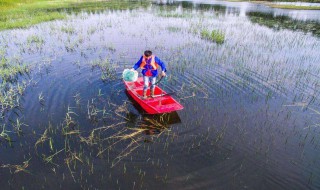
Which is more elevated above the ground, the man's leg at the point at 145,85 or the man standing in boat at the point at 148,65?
the man standing in boat at the point at 148,65

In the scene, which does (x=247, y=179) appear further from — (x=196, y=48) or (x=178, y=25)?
(x=178, y=25)

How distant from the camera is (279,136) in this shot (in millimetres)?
8023

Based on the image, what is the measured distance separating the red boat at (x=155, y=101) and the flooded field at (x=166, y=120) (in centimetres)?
36

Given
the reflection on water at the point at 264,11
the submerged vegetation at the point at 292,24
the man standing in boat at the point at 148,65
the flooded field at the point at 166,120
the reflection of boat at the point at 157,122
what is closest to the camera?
the flooded field at the point at 166,120

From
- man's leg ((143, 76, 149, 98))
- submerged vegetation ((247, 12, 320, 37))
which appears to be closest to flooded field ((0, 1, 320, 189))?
man's leg ((143, 76, 149, 98))

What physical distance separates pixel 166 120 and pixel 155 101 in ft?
3.05

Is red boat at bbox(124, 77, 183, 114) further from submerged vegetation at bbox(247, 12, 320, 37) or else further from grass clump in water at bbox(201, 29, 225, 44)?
submerged vegetation at bbox(247, 12, 320, 37)

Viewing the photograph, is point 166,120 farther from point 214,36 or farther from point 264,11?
point 264,11

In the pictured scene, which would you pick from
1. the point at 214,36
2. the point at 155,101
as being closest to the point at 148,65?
the point at 155,101

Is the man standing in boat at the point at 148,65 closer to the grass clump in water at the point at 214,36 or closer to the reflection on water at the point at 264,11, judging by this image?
the grass clump in water at the point at 214,36

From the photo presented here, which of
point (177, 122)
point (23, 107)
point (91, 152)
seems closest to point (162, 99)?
point (177, 122)

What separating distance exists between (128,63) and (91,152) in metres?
7.92

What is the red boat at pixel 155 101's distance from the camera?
8897 mm

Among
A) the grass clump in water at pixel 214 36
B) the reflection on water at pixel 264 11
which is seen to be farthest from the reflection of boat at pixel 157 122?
the reflection on water at pixel 264 11
